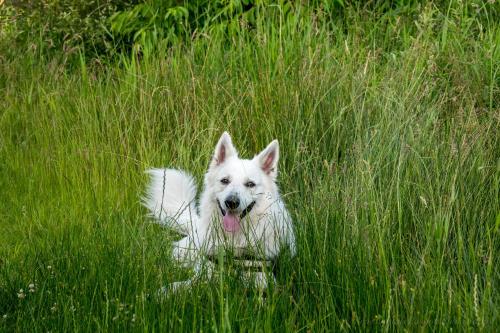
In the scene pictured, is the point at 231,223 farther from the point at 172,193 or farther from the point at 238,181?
the point at 172,193

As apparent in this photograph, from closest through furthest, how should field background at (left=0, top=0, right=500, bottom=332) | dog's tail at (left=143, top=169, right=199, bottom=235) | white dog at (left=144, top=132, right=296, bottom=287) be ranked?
field background at (left=0, top=0, right=500, bottom=332)
white dog at (left=144, top=132, right=296, bottom=287)
dog's tail at (left=143, top=169, right=199, bottom=235)

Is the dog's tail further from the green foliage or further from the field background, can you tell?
the green foliage

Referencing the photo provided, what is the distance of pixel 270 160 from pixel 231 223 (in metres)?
0.44

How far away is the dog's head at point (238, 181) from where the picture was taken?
4.36 metres

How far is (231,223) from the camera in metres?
4.40

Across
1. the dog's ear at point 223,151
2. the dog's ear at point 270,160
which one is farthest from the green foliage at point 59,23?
the dog's ear at point 270,160

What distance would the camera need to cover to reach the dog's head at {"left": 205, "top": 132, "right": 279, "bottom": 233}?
436cm

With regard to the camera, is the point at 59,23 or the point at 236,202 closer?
the point at 236,202

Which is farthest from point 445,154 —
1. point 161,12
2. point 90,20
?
point 90,20

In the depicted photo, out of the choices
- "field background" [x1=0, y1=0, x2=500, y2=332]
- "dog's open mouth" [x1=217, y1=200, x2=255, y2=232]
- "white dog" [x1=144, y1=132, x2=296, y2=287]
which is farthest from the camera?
"dog's open mouth" [x1=217, y1=200, x2=255, y2=232]

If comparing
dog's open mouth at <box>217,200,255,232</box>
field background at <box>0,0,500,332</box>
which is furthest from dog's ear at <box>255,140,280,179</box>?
dog's open mouth at <box>217,200,255,232</box>

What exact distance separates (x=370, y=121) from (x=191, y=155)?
1.26 metres

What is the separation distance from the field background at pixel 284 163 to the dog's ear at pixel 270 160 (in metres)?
0.14

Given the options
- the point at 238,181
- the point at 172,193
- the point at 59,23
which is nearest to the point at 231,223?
the point at 238,181
